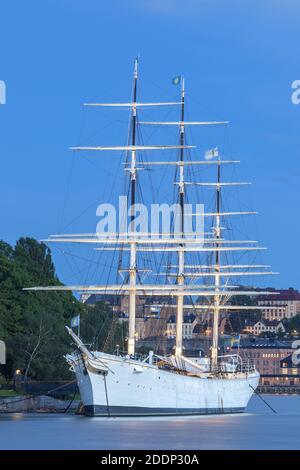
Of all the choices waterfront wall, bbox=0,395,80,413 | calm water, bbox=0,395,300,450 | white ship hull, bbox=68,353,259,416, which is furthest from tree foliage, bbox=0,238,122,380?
calm water, bbox=0,395,300,450

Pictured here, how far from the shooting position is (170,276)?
109375 mm

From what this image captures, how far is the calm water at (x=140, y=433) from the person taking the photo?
69.4 metres

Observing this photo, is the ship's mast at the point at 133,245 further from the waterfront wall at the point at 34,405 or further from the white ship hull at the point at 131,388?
the waterfront wall at the point at 34,405

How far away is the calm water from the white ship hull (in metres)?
1.23

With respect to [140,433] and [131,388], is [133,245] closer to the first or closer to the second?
[131,388]

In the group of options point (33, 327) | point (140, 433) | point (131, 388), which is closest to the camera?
point (140, 433)

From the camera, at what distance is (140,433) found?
250 feet

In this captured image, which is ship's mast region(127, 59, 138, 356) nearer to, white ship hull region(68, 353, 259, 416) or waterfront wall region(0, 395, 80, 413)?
white ship hull region(68, 353, 259, 416)

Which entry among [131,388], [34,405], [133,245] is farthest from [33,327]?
[131,388]

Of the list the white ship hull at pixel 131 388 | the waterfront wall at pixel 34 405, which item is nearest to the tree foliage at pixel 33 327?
the waterfront wall at pixel 34 405

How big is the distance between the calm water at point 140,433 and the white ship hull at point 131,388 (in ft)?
4.05

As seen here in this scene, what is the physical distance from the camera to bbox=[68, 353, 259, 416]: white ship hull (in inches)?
3514

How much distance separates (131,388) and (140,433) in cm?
1460
